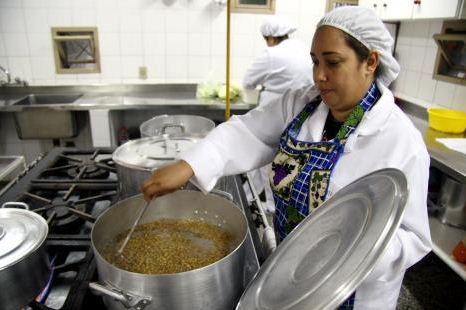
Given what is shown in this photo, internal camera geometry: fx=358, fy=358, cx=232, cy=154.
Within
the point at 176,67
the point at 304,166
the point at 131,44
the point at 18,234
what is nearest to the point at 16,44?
the point at 131,44

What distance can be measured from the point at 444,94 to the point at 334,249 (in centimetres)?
257

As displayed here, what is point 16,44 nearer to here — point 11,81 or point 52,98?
point 11,81

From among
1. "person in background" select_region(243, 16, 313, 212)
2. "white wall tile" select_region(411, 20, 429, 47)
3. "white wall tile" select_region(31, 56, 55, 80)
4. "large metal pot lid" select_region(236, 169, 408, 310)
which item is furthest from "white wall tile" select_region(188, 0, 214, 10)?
"large metal pot lid" select_region(236, 169, 408, 310)

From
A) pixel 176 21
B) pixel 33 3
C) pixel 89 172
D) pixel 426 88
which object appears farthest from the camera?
pixel 176 21

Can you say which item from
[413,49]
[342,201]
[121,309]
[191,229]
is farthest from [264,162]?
[413,49]

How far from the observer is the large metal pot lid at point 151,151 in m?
1.24

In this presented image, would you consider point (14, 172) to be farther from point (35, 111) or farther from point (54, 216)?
point (35, 111)

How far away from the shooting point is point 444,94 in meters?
2.74

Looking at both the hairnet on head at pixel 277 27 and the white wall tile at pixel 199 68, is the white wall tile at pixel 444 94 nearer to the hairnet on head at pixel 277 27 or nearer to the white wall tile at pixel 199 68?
the hairnet on head at pixel 277 27

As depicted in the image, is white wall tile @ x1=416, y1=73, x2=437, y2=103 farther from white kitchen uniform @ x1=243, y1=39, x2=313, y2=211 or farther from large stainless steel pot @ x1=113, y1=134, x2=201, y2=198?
large stainless steel pot @ x1=113, y1=134, x2=201, y2=198

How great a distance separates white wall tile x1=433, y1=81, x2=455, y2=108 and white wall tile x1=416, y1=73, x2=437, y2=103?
48 millimetres

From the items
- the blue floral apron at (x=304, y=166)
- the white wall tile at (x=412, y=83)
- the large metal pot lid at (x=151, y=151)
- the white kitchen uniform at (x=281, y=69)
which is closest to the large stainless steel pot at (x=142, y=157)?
the large metal pot lid at (x=151, y=151)

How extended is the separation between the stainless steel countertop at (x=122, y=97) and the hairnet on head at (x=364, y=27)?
2.28m

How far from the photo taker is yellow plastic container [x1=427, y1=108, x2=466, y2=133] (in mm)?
2400
